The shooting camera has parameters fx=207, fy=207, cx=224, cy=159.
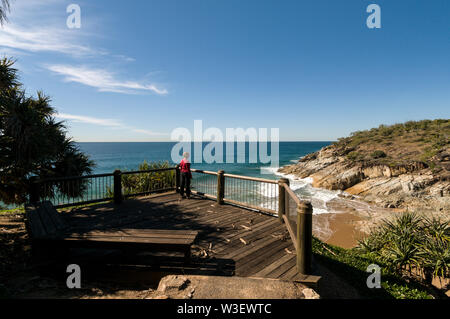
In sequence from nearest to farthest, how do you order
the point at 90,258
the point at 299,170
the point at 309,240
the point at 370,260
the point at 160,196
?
the point at 309,240 → the point at 90,258 → the point at 370,260 → the point at 160,196 → the point at 299,170

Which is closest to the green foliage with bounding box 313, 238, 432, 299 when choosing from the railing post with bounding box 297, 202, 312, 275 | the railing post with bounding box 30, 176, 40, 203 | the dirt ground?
the railing post with bounding box 297, 202, 312, 275

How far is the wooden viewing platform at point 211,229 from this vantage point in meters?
3.96

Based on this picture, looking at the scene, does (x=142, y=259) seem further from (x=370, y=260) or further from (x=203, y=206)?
(x=370, y=260)

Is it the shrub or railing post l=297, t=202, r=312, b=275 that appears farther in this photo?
the shrub

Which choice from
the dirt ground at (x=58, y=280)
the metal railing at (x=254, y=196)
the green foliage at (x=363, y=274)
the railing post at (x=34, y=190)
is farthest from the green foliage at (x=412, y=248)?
the railing post at (x=34, y=190)

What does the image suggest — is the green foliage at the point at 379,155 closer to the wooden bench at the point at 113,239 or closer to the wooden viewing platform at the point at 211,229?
the wooden viewing platform at the point at 211,229

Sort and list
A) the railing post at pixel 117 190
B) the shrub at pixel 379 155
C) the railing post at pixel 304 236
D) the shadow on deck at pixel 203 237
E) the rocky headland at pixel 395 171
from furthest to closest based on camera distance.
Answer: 1. the shrub at pixel 379 155
2. the rocky headland at pixel 395 171
3. the railing post at pixel 117 190
4. the shadow on deck at pixel 203 237
5. the railing post at pixel 304 236

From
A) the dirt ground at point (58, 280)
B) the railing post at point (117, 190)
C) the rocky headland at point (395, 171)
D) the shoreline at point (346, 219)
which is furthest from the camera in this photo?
the rocky headland at point (395, 171)

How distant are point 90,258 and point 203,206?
13.8ft

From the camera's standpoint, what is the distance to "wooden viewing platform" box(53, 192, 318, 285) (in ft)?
13.0

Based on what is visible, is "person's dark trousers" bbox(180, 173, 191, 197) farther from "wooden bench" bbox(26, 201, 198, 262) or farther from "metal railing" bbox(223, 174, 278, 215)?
"wooden bench" bbox(26, 201, 198, 262)


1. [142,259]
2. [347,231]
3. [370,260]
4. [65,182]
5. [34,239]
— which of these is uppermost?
[65,182]
